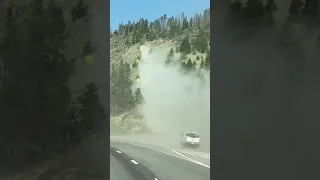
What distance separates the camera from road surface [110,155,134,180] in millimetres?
1583

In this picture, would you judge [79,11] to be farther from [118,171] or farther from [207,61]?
[118,171]

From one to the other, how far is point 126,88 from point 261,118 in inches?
25.1

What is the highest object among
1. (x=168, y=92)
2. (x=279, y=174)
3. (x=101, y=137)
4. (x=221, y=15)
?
(x=221, y=15)

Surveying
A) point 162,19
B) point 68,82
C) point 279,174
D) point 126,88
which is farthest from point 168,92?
point 279,174

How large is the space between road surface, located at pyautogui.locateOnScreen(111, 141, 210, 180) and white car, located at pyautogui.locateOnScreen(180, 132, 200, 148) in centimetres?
6

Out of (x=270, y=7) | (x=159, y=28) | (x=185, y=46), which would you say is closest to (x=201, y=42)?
(x=185, y=46)

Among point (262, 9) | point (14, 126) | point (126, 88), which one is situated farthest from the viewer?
point (126, 88)

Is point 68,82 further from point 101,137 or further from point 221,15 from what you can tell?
point 221,15

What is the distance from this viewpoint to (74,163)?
56.7 inches

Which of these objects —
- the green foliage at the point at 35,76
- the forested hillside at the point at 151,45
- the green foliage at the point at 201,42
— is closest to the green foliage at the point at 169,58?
the forested hillside at the point at 151,45

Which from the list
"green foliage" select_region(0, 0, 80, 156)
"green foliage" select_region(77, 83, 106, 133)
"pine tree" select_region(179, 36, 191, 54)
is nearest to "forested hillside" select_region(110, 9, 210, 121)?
"pine tree" select_region(179, 36, 191, 54)

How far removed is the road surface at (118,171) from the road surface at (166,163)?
0.22 feet

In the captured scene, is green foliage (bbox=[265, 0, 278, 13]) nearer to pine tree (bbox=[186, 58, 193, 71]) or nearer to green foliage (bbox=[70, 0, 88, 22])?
pine tree (bbox=[186, 58, 193, 71])

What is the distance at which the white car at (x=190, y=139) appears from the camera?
1.64 metres
